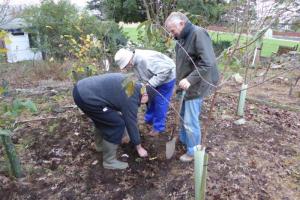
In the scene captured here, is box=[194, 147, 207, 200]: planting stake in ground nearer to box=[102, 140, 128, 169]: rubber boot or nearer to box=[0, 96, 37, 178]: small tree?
box=[102, 140, 128, 169]: rubber boot

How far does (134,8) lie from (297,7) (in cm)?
1161

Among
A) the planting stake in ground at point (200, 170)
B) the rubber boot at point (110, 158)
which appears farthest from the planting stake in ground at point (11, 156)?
the planting stake in ground at point (200, 170)

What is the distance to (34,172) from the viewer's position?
325 centimetres

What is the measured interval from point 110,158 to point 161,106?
96 cm

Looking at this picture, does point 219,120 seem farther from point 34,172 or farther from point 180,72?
point 34,172

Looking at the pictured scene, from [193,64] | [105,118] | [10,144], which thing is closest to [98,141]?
[105,118]

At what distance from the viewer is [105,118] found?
299cm

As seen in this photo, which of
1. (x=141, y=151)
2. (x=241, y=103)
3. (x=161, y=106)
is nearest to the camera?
(x=141, y=151)

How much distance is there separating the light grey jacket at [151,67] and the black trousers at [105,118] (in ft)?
2.02

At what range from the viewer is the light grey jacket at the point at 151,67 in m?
3.41

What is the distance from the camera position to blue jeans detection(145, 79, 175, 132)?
3.71 metres

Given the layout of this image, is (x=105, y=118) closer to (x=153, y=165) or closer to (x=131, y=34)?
(x=153, y=165)

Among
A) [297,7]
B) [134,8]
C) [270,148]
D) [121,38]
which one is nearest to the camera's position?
[297,7]

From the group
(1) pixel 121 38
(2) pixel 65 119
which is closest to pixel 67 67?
(1) pixel 121 38
